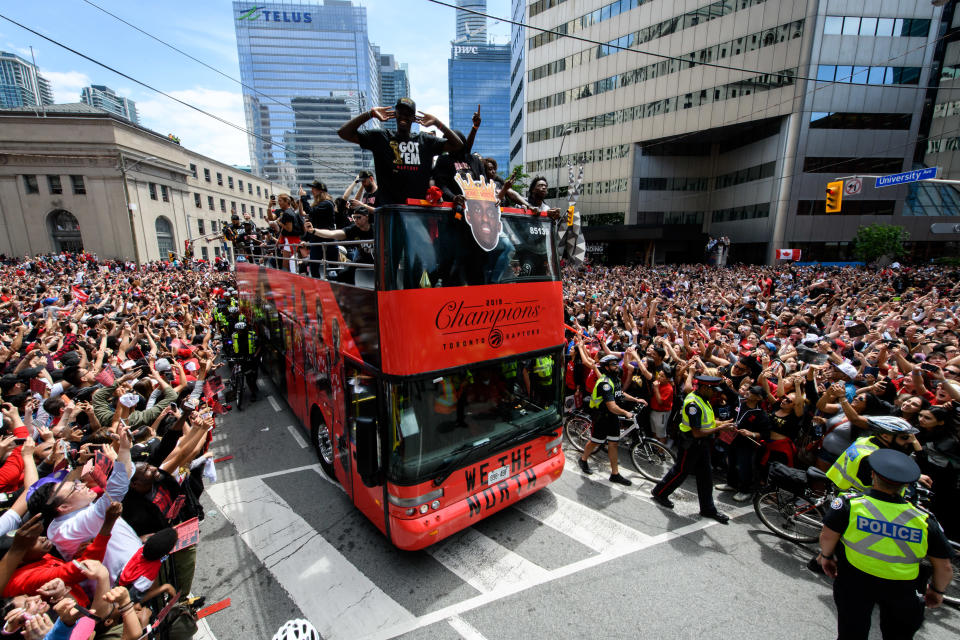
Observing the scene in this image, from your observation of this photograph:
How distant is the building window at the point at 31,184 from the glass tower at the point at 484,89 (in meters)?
144

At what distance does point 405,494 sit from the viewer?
425 centimetres

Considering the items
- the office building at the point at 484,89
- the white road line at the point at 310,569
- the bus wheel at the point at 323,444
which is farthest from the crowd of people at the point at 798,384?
the office building at the point at 484,89

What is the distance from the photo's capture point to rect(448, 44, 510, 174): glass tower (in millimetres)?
165750

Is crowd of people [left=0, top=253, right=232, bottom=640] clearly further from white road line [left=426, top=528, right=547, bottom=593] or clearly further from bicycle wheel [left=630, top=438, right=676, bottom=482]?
bicycle wheel [left=630, top=438, right=676, bottom=482]

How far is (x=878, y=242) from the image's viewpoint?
36906 millimetres

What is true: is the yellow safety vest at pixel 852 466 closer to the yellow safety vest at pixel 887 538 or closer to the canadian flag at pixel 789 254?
the yellow safety vest at pixel 887 538

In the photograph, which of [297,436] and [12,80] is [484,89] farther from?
[12,80]

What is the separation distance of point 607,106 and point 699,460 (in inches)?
2000

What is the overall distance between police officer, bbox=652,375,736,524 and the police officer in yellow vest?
204 centimetres

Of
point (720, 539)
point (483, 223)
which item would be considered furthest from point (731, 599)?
point (483, 223)

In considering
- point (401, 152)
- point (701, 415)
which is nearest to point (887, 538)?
point (701, 415)

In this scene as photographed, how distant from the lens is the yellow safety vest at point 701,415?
5.28m

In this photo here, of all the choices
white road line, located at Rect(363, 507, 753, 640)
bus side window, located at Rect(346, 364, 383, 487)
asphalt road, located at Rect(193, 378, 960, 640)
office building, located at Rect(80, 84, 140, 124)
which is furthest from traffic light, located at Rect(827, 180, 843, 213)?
office building, located at Rect(80, 84, 140, 124)

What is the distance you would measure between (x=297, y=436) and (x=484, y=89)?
632 ft
